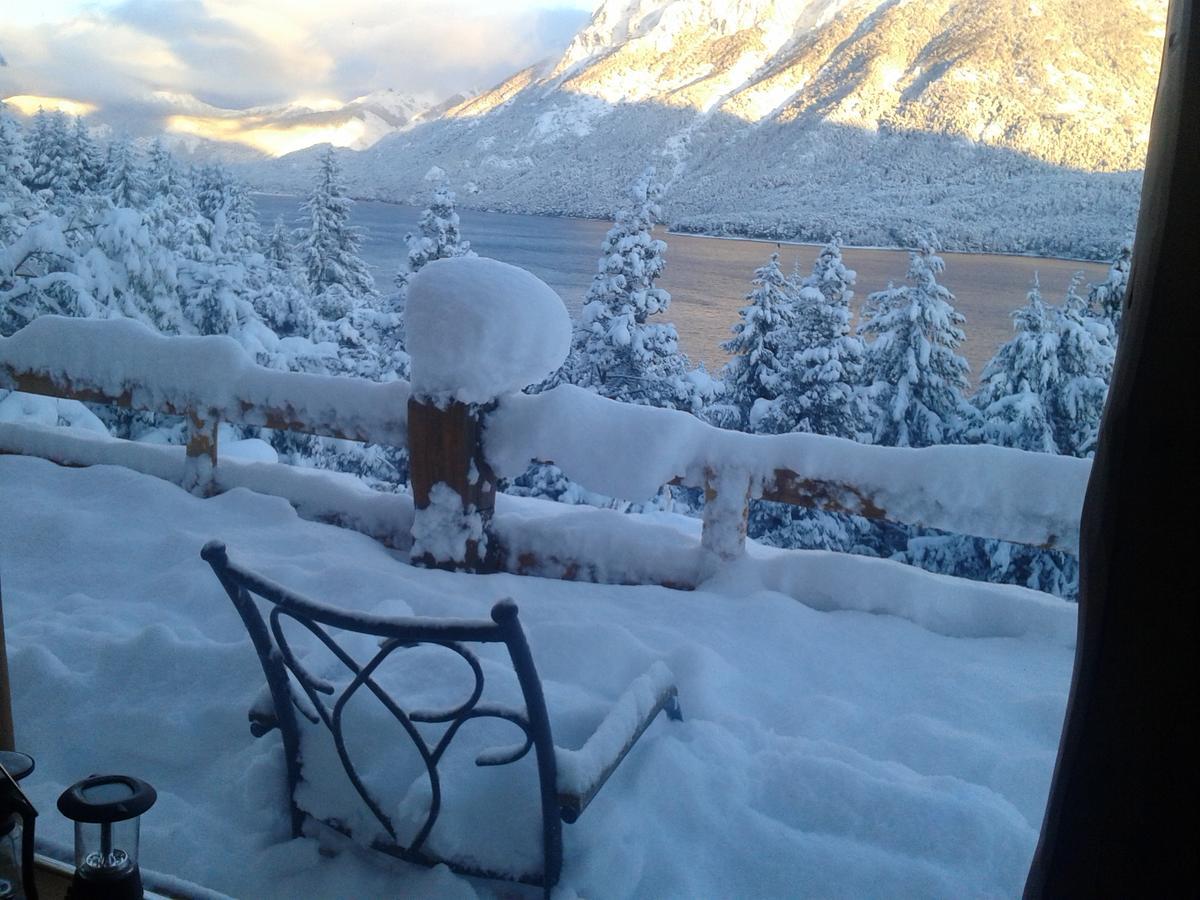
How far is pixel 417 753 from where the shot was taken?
67.1 inches

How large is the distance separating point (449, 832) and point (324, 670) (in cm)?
60

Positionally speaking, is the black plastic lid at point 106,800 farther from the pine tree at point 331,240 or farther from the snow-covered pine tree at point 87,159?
the pine tree at point 331,240

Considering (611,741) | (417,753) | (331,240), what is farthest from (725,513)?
(331,240)

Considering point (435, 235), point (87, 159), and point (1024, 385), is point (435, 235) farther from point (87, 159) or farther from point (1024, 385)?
point (1024, 385)

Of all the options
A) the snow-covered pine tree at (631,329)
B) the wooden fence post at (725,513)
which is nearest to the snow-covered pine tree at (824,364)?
the snow-covered pine tree at (631,329)

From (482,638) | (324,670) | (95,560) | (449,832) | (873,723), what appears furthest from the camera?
(95,560)

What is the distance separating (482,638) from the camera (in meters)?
1.30

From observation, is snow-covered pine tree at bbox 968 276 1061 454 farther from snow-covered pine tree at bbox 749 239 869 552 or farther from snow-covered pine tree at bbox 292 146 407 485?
snow-covered pine tree at bbox 292 146 407 485

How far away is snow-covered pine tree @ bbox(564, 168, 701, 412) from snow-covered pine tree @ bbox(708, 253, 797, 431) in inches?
67.6

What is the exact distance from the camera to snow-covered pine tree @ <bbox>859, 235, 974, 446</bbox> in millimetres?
16922

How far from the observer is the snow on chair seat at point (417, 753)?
142 cm

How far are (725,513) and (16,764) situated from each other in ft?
6.94

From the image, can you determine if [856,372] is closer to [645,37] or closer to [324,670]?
[645,37]

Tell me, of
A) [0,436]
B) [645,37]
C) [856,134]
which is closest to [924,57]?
[856,134]
